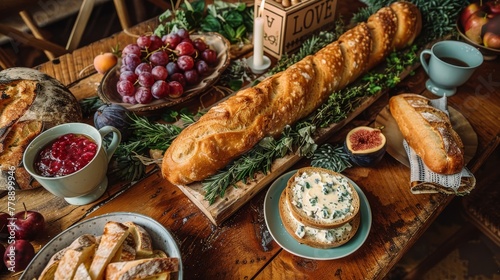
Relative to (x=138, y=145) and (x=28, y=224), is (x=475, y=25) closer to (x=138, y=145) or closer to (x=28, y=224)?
(x=138, y=145)

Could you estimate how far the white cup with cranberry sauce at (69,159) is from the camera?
111 centimetres

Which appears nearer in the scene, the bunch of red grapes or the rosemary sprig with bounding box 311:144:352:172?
the rosemary sprig with bounding box 311:144:352:172

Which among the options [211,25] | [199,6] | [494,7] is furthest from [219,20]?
[494,7]

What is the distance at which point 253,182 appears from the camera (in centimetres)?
126

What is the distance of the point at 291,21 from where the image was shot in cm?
179

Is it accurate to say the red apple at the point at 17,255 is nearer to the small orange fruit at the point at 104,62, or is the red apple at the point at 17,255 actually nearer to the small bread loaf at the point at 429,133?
the small orange fruit at the point at 104,62

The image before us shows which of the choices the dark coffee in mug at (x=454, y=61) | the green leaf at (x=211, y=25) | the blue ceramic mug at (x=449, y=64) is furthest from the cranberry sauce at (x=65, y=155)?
the dark coffee in mug at (x=454, y=61)

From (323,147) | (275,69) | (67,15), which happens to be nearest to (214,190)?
(323,147)

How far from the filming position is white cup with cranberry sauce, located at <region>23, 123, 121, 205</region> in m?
1.11

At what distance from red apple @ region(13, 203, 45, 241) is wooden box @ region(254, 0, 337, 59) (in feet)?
4.44

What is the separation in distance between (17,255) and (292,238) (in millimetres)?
863

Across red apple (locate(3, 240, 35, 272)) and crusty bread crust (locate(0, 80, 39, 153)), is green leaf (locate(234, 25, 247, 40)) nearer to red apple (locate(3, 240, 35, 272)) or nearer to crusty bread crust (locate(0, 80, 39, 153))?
crusty bread crust (locate(0, 80, 39, 153))

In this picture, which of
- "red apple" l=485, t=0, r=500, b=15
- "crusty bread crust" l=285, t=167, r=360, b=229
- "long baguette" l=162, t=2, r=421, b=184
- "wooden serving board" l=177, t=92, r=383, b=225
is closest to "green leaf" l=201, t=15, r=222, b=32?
"long baguette" l=162, t=2, r=421, b=184

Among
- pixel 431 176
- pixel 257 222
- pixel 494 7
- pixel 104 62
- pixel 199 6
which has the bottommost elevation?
pixel 257 222
